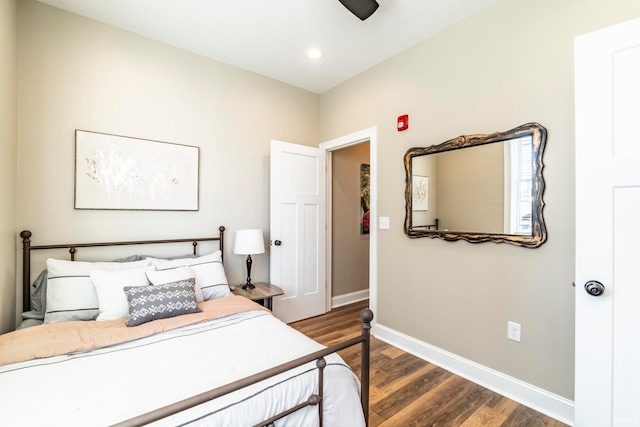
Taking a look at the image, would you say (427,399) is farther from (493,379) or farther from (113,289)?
(113,289)

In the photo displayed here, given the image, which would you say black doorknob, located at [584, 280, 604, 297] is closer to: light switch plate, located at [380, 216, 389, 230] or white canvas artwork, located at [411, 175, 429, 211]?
white canvas artwork, located at [411, 175, 429, 211]

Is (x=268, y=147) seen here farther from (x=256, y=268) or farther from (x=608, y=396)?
(x=608, y=396)

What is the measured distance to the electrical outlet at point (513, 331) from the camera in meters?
1.92

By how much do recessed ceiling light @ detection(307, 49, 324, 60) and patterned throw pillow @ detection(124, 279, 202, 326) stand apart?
2.35 m

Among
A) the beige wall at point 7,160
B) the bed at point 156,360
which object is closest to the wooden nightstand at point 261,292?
the bed at point 156,360

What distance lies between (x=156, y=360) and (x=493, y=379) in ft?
7.18

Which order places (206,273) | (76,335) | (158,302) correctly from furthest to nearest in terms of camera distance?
(206,273), (158,302), (76,335)

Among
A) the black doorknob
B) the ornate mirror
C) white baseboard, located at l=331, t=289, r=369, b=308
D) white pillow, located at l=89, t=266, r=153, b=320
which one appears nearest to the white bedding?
white pillow, located at l=89, t=266, r=153, b=320

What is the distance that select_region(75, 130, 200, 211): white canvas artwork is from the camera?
223 centimetres

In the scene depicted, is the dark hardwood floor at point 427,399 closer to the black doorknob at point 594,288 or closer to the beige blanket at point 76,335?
the black doorknob at point 594,288

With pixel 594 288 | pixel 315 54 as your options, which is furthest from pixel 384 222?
pixel 315 54

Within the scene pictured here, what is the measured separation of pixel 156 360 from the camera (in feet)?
4.35

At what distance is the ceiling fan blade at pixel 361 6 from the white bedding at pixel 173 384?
208 cm

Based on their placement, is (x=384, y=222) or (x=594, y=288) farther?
(x=384, y=222)
